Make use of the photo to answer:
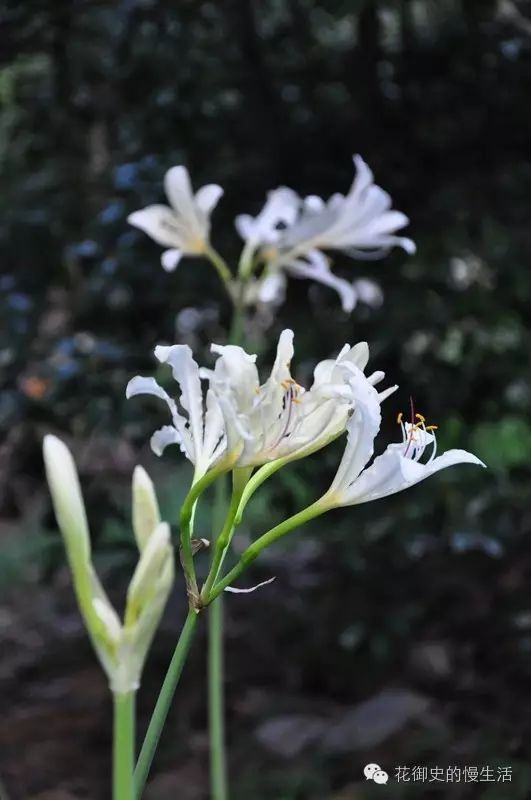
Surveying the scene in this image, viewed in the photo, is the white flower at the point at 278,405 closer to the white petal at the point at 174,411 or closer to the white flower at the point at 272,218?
the white petal at the point at 174,411

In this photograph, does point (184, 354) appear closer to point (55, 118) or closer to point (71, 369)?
point (71, 369)

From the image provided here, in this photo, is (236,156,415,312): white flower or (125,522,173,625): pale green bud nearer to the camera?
(125,522,173,625): pale green bud

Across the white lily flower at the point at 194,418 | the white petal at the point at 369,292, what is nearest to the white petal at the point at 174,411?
the white lily flower at the point at 194,418

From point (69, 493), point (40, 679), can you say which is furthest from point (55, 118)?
point (69, 493)

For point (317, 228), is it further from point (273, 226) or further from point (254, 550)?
point (254, 550)

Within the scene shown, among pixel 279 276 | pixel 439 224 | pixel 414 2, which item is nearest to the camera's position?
pixel 279 276

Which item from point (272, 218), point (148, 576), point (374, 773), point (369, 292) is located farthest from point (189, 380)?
point (369, 292)

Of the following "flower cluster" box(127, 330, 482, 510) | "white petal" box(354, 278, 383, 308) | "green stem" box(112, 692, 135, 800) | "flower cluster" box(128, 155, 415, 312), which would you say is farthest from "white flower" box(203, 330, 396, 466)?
"white petal" box(354, 278, 383, 308)

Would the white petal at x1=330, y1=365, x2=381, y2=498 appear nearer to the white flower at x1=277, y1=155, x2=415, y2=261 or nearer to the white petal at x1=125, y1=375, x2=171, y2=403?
the white petal at x1=125, y1=375, x2=171, y2=403
